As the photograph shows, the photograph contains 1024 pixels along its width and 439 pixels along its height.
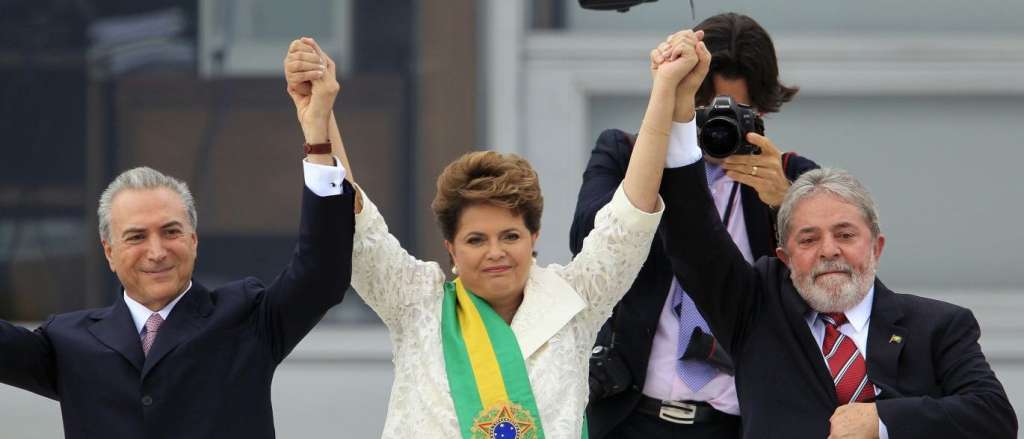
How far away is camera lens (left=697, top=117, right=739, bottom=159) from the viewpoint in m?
3.40

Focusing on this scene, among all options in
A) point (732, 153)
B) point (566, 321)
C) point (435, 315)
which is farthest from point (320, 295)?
point (732, 153)

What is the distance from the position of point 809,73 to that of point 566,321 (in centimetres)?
304

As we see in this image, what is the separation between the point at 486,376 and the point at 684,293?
2.11 feet

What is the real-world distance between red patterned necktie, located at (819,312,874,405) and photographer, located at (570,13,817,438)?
29 cm

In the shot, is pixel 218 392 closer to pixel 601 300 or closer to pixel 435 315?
pixel 435 315

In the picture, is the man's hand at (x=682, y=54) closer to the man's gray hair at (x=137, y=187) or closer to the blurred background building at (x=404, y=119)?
the man's gray hair at (x=137, y=187)

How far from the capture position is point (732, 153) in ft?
11.3

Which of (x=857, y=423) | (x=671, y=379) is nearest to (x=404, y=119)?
(x=671, y=379)

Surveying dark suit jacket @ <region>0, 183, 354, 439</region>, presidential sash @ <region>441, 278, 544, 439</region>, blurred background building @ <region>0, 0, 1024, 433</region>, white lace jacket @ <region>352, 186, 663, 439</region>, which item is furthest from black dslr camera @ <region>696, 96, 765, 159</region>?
blurred background building @ <region>0, 0, 1024, 433</region>

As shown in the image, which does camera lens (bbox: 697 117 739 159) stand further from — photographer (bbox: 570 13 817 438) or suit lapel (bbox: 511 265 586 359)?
suit lapel (bbox: 511 265 586 359)

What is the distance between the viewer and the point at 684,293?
3598 millimetres

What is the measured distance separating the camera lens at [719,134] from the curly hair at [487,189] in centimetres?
39

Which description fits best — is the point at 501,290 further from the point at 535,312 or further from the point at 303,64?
the point at 303,64

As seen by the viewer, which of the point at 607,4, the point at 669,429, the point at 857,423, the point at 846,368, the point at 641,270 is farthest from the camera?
the point at 607,4
